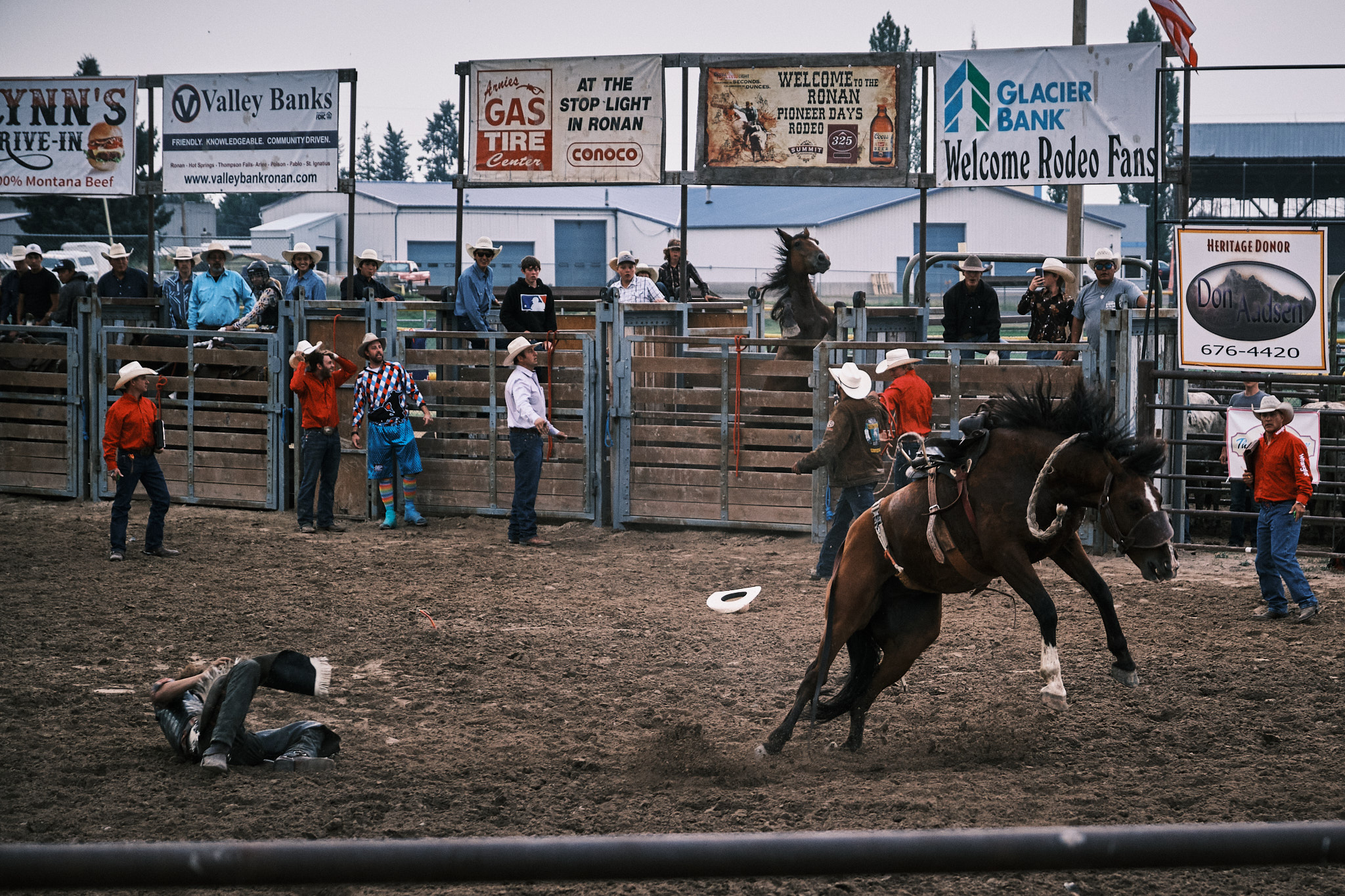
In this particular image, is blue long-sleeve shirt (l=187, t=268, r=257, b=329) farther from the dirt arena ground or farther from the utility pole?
the utility pole

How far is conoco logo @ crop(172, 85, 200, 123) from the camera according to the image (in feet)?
47.6

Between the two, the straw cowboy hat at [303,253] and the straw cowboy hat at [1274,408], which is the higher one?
the straw cowboy hat at [303,253]

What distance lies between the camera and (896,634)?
18.4 ft

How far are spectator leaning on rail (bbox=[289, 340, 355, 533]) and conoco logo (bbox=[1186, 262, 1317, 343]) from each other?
807 centimetres

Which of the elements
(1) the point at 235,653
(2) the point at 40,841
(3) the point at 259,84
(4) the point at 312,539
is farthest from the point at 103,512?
(2) the point at 40,841

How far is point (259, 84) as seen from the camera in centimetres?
1422

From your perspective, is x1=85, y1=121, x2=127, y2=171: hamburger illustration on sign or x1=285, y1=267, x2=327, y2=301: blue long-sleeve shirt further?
x1=85, y1=121, x2=127, y2=171: hamburger illustration on sign

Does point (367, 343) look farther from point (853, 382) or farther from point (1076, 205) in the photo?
point (1076, 205)

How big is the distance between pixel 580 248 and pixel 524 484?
37.3m

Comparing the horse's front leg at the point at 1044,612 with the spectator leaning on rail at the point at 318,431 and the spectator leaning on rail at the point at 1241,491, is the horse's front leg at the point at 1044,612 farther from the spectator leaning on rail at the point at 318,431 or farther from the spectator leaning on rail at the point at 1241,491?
the spectator leaning on rail at the point at 318,431

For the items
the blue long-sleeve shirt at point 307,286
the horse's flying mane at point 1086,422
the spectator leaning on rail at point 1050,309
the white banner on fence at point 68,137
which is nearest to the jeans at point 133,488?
the blue long-sleeve shirt at point 307,286

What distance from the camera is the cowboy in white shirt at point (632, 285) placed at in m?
13.5

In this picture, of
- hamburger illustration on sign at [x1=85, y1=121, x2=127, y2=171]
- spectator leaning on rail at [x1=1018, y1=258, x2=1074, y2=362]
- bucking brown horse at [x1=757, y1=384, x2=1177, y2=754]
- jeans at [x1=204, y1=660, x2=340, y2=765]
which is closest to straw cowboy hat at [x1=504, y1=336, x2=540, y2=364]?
spectator leaning on rail at [x1=1018, y1=258, x2=1074, y2=362]

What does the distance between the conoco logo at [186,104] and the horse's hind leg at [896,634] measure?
12211 mm
